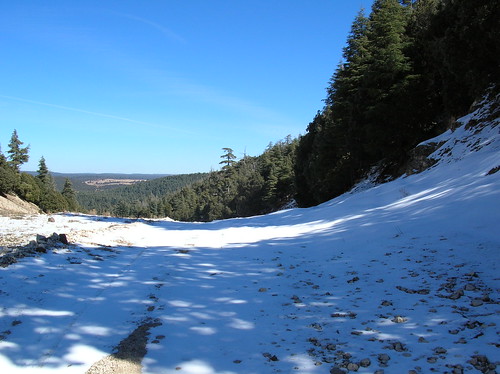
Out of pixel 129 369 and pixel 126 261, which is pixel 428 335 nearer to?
pixel 129 369

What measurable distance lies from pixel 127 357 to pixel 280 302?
2.17m

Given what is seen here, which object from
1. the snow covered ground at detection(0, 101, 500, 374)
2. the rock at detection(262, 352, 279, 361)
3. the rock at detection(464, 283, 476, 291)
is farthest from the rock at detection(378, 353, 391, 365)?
the rock at detection(464, 283, 476, 291)

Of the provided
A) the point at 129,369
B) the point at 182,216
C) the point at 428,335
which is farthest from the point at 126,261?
the point at 182,216

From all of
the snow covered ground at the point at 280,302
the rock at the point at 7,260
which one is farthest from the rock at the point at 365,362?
the rock at the point at 7,260

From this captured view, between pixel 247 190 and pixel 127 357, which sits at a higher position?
pixel 247 190

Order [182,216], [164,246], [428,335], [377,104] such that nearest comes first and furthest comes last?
[428,335]
[164,246]
[377,104]
[182,216]

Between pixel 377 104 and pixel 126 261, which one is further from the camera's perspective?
pixel 377 104

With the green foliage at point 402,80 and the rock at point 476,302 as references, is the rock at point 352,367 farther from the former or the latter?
the green foliage at point 402,80

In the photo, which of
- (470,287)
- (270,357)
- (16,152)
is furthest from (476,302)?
(16,152)

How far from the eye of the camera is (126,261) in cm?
688

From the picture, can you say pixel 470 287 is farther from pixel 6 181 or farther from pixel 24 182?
pixel 24 182

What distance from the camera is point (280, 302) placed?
15.4 ft

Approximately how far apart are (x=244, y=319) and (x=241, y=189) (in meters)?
67.0

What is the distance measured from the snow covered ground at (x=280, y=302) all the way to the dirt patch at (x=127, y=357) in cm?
2
